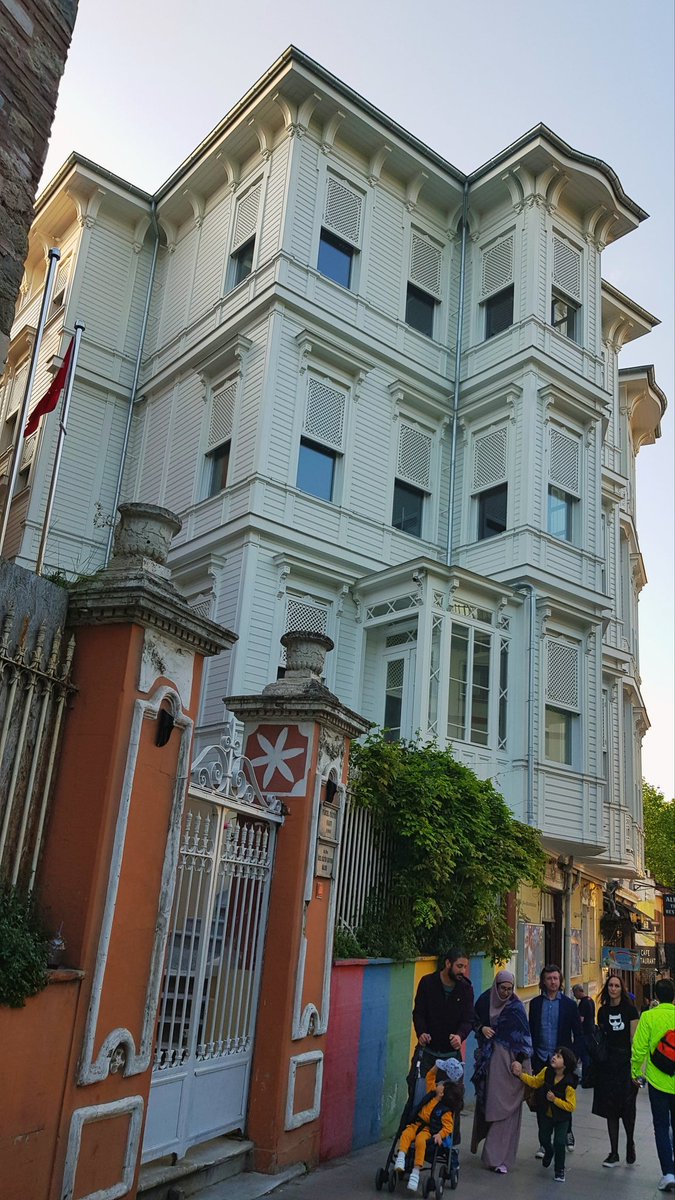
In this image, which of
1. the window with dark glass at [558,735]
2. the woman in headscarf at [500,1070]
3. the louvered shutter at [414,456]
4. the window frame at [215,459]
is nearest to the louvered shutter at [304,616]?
the window frame at [215,459]

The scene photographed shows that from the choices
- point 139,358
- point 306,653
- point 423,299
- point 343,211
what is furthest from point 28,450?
point 306,653

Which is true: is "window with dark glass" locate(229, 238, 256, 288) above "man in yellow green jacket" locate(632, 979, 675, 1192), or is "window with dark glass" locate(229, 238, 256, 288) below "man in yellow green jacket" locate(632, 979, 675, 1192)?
above

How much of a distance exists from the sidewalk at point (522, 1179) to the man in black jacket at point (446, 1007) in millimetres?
1024

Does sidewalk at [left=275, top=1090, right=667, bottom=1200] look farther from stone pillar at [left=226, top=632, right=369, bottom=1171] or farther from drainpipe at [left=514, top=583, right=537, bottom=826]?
drainpipe at [left=514, top=583, right=537, bottom=826]

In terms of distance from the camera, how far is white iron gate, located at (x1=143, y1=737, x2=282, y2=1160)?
610cm

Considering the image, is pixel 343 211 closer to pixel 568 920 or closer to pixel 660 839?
pixel 568 920

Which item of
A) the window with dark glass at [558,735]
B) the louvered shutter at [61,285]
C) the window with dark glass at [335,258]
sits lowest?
the window with dark glass at [558,735]

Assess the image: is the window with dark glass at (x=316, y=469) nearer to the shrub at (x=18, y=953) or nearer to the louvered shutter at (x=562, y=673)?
the louvered shutter at (x=562, y=673)

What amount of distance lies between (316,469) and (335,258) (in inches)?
169

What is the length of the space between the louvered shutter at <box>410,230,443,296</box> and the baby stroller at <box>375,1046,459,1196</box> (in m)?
15.9

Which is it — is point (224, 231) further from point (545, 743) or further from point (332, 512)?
point (545, 743)

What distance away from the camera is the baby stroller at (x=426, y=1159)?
6812 millimetres

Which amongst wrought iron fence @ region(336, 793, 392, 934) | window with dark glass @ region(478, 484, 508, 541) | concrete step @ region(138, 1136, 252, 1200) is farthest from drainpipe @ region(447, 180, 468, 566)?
concrete step @ region(138, 1136, 252, 1200)

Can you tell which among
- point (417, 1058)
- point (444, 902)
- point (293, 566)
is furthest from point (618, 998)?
point (293, 566)
